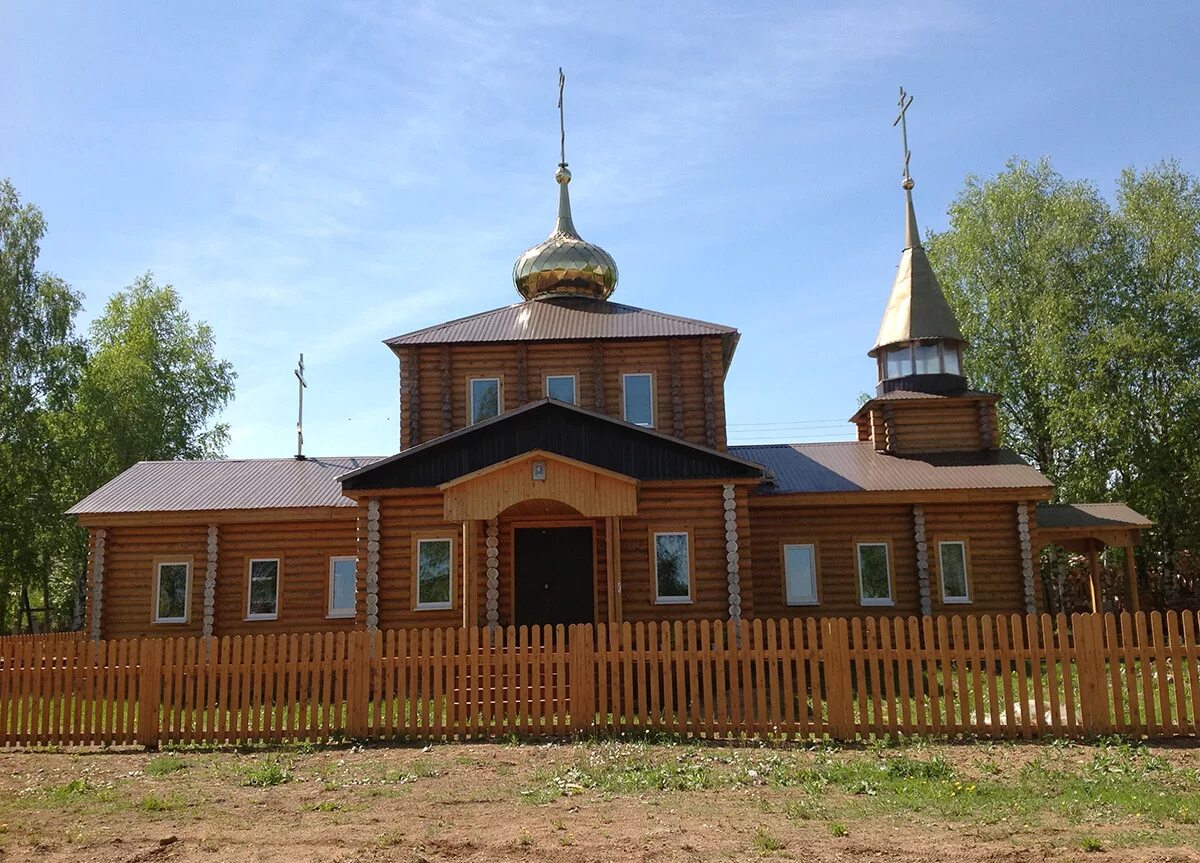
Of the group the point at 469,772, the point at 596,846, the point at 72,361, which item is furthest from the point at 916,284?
the point at 72,361

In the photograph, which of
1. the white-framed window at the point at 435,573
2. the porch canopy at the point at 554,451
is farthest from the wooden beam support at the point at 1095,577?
the white-framed window at the point at 435,573

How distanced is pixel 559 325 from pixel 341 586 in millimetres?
7253

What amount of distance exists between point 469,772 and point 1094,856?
543cm

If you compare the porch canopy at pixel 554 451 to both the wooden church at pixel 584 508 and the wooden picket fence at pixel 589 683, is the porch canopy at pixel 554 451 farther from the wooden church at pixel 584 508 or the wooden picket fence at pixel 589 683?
the wooden picket fence at pixel 589 683

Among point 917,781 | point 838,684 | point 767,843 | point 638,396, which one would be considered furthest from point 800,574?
point 767,843

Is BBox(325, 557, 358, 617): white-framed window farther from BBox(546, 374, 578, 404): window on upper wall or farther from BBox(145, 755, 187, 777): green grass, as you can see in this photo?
BBox(145, 755, 187, 777): green grass

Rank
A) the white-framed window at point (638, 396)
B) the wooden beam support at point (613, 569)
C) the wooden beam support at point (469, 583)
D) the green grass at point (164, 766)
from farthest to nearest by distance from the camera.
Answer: the white-framed window at point (638, 396) → the wooden beam support at point (613, 569) → the wooden beam support at point (469, 583) → the green grass at point (164, 766)

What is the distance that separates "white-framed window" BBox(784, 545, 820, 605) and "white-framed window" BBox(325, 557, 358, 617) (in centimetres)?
895

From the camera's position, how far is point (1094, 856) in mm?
6031

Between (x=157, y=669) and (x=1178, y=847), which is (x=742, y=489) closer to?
(x=157, y=669)

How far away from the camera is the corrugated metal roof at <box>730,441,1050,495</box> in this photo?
19641mm

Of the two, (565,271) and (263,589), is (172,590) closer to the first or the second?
(263,589)

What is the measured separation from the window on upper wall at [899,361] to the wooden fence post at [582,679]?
49.9 ft

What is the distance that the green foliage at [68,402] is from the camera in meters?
30.9
